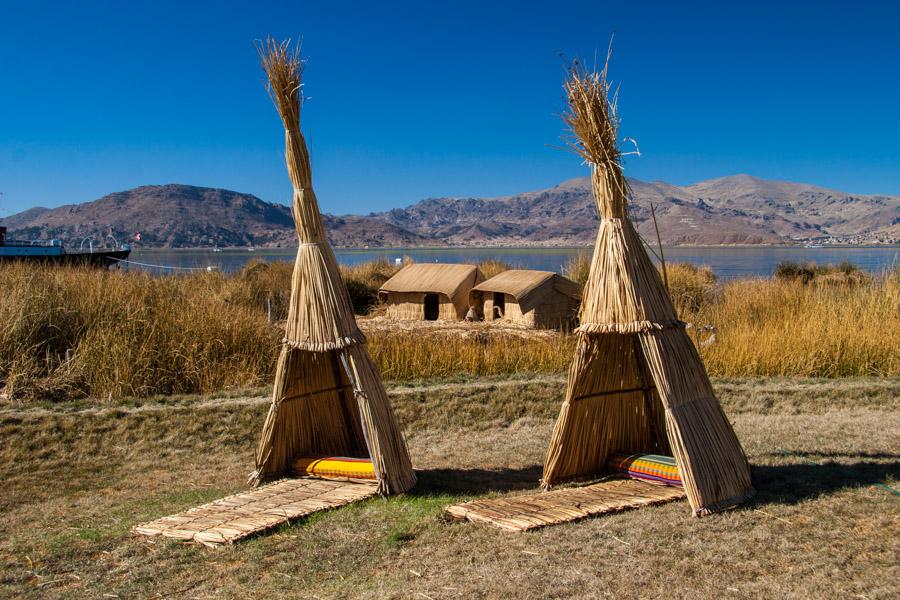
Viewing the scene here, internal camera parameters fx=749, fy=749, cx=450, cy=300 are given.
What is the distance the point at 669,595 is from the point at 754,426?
3660 millimetres

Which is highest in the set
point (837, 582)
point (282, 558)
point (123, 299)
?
point (123, 299)

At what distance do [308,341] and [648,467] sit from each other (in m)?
2.24

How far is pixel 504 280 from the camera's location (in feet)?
38.7

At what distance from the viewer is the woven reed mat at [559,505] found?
12.7ft

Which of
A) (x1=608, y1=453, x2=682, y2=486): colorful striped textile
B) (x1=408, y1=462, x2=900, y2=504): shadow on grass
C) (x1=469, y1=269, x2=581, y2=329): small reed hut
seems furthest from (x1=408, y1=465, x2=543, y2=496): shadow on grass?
(x1=469, y1=269, x2=581, y2=329): small reed hut

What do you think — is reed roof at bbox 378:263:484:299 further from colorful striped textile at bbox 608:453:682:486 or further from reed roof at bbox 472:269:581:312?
colorful striped textile at bbox 608:453:682:486

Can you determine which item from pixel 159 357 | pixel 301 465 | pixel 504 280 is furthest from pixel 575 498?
pixel 504 280

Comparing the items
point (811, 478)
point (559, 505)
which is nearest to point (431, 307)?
point (559, 505)

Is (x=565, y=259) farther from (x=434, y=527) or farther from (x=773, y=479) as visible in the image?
(x=434, y=527)

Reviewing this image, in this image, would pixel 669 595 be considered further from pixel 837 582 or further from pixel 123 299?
pixel 123 299

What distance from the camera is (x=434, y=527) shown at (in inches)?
156

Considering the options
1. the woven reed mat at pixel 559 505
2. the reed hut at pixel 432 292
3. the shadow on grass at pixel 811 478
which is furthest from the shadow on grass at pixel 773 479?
the reed hut at pixel 432 292

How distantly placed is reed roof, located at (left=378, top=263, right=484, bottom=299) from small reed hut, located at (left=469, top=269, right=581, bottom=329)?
34 cm

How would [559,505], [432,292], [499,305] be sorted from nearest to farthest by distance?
[559,505]
[499,305]
[432,292]
